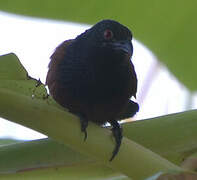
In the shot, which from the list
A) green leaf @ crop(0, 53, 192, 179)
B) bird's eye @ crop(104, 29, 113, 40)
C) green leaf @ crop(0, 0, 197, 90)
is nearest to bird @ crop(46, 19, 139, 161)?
bird's eye @ crop(104, 29, 113, 40)

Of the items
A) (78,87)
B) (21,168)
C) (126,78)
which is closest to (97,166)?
(21,168)

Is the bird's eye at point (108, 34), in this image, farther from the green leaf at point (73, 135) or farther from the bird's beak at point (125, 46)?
the green leaf at point (73, 135)

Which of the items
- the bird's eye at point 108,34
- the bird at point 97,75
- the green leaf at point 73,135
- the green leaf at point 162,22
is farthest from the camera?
the bird's eye at point 108,34

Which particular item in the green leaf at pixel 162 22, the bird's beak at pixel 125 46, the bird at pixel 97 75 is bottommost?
the bird at pixel 97 75

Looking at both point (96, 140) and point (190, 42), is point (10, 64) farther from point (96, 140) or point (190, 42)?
point (190, 42)

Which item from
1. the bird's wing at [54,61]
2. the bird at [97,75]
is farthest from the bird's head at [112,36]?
the bird's wing at [54,61]

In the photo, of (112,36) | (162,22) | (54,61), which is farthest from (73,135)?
(112,36)

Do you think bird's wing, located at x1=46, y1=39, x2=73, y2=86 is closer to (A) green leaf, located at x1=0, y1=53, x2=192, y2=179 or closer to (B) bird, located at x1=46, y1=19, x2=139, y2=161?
(B) bird, located at x1=46, y1=19, x2=139, y2=161
